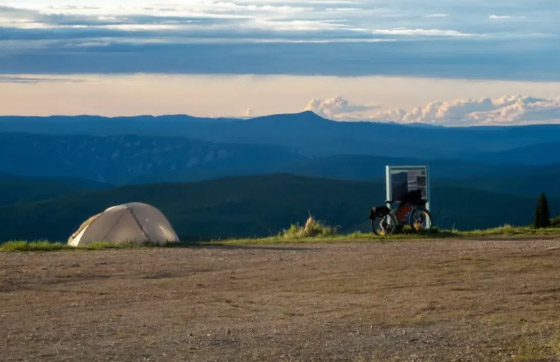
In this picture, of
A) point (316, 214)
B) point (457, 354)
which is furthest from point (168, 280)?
point (316, 214)

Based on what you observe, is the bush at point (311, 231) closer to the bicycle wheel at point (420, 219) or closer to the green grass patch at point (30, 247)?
the bicycle wheel at point (420, 219)

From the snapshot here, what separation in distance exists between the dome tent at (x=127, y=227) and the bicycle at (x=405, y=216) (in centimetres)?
497

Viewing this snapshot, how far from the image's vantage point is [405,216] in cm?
2406

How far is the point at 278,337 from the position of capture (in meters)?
10.6

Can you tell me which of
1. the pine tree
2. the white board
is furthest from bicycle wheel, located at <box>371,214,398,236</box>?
the pine tree

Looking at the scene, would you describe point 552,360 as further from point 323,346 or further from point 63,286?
point 63,286

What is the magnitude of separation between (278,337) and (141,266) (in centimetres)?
748

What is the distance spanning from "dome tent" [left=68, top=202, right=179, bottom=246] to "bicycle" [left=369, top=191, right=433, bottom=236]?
4.97m

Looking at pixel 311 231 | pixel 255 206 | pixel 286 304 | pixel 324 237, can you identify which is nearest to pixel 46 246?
pixel 324 237

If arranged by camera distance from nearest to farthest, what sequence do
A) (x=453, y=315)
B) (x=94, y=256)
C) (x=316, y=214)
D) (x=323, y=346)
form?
(x=323, y=346)
(x=453, y=315)
(x=94, y=256)
(x=316, y=214)

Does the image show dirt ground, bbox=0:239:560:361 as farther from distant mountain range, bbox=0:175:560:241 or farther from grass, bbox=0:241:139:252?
distant mountain range, bbox=0:175:560:241

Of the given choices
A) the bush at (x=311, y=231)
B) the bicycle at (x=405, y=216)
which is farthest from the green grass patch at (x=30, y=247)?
the bicycle at (x=405, y=216)

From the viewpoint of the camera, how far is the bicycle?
77.8 ft

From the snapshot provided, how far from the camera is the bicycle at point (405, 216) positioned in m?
23.7
